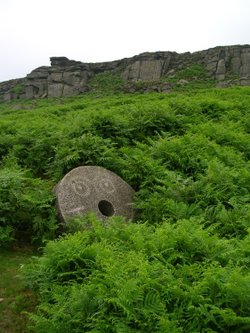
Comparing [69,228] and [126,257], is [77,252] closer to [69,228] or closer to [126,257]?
[126,257]

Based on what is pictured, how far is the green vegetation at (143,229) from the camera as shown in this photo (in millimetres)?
5277

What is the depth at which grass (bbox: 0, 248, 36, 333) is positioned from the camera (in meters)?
6.39

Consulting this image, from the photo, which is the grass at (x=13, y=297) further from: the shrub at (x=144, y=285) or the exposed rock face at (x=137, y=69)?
the exposed rock face at (x=137, y=69)

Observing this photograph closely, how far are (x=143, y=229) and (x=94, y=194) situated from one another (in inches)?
104

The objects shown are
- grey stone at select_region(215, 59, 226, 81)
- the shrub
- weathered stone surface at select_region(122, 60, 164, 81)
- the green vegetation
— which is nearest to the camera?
the shrub

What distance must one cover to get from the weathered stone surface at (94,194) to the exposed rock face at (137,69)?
53.9 meters

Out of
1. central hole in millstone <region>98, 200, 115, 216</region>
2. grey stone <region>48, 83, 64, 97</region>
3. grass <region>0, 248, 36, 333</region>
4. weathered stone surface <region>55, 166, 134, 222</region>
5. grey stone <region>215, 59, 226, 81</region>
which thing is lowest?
grass <region>0, 248, 36, 333</region>

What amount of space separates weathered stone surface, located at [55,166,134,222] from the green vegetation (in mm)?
284

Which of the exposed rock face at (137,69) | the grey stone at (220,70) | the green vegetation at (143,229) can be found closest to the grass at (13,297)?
the green vegetation at (143,229)

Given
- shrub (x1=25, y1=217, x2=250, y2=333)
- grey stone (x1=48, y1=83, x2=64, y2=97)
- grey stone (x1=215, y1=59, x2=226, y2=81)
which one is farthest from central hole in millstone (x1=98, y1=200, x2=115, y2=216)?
grey stone (x1=48, y1=83, x2=64, y2=97)

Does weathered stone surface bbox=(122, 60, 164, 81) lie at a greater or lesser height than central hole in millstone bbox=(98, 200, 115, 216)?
greater

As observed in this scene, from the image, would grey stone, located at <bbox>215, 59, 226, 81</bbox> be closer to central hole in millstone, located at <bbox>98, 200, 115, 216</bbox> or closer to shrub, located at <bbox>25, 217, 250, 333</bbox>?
central hole in millstone, located at <bbox>98, 200, 115, 216</bbox>

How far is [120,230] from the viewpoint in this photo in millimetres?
7578

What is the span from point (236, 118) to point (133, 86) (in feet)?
125
